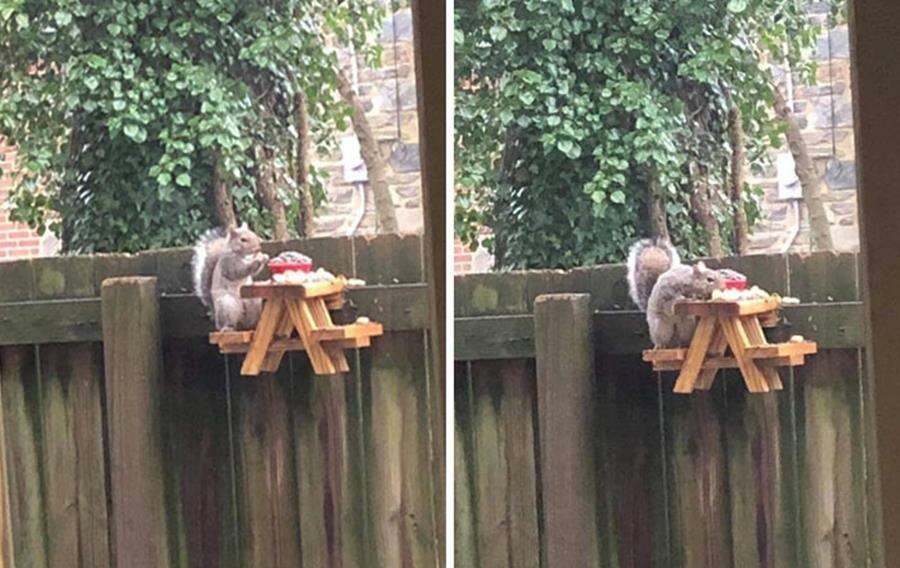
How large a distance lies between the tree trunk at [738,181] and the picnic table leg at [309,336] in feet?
2.24

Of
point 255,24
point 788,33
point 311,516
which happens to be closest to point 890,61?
point 788,33

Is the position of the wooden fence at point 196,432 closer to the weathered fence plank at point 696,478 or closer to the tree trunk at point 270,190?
the tree trunk at point 270,190

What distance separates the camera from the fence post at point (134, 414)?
1.92m

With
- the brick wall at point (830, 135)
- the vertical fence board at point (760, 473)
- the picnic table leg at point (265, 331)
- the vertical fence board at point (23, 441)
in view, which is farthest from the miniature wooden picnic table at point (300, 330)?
the brick wall at point (830, 135)

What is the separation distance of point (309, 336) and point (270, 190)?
0.25 m

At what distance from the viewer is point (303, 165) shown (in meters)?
1.88

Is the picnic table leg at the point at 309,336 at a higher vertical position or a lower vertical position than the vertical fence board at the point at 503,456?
higher

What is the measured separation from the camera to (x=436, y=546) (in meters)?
1.90

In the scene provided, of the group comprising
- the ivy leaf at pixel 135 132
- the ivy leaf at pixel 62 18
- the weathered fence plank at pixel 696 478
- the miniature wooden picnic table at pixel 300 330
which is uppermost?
the ivy leaf at pixel 62 18

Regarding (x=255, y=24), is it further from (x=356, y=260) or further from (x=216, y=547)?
(x=216, y=547)

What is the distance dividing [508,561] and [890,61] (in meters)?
0.99

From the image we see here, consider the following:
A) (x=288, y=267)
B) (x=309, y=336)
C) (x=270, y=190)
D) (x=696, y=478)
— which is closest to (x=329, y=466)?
(x=309, y=336)

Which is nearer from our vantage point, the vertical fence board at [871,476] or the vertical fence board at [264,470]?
the vertical fence board at [871,476]

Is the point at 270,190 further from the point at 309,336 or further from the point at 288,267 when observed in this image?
the point at 309,336
